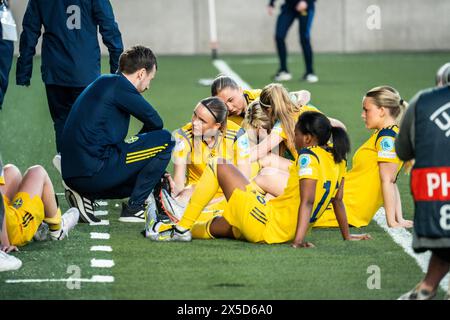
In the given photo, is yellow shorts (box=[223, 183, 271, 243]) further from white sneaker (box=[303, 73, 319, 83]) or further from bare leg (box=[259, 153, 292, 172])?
white sneaker (box=[303, 73, 319, 83])

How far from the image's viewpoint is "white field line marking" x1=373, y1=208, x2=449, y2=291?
6.19m

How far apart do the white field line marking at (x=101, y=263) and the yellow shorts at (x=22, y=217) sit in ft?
1.69

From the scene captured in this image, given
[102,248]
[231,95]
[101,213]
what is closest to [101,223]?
[101,213]

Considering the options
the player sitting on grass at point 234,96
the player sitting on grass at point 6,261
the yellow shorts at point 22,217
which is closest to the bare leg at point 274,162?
the player sitting on grass at point 234,96

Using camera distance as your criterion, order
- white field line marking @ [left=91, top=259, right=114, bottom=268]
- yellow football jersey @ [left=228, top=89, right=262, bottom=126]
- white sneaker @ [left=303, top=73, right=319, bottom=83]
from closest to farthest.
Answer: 1. white field line marking @ [left=91, top=259, right=114, bottom=268]
2. yellow football jersey @ [left=228, top=89, right=262, bottom=126]
3. white sneaker @ [left=303, top=73, right=319, bottom=83]

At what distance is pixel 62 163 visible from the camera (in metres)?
7.59

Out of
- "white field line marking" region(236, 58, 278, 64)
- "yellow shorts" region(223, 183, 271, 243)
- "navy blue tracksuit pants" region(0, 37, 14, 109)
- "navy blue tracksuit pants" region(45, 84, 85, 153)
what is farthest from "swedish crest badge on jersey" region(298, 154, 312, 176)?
"white field line marking" region(236, 58, 278, 64)

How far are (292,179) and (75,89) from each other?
2985mm

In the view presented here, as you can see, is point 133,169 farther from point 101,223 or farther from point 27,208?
point 27,208

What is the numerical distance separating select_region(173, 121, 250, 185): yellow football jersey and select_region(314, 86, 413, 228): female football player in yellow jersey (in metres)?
0.78

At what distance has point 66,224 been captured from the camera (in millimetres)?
7082

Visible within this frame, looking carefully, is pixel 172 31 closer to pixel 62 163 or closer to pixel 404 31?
pixel 404 31
